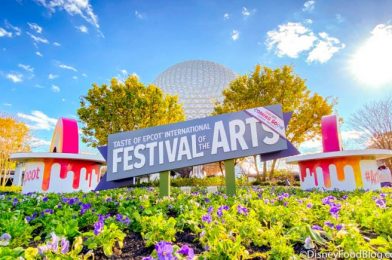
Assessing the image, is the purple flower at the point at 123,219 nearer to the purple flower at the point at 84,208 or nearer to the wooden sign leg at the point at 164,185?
the purple flower at the point at 84,208

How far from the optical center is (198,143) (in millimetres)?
6277

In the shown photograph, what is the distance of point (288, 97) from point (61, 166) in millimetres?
17591

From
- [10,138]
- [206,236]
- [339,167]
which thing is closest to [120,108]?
[10,138]

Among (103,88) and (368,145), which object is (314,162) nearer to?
(103,88)

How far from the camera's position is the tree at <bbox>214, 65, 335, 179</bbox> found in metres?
21.3

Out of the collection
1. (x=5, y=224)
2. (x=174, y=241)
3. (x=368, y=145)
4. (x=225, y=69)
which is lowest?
(x=174, y=241)

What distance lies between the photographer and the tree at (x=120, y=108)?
846 inches

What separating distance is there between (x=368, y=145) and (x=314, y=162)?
2031 cm

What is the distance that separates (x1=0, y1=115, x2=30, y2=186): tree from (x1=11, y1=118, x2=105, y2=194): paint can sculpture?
21144mm

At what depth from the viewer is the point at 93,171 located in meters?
11.1

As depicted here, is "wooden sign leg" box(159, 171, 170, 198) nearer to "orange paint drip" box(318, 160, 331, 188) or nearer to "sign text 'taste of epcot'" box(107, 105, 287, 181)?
"sign text 'taste of epcot'" box(107, 105, 287, 181)

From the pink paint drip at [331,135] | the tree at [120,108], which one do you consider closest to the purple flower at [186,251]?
the pink paint drip at [331,135]

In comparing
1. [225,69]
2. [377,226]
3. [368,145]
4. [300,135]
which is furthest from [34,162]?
[225,69]

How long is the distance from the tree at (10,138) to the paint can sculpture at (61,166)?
21.1m
